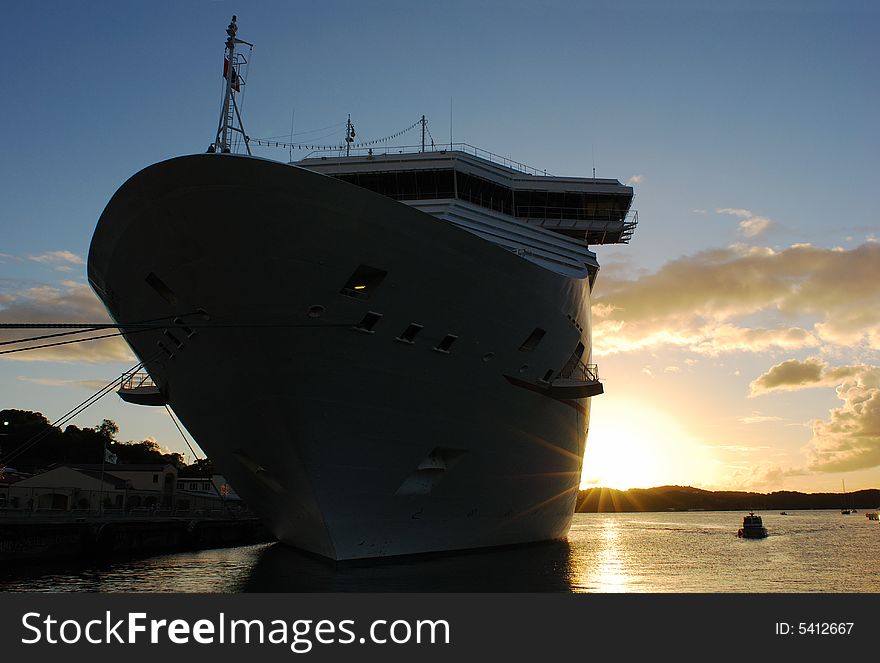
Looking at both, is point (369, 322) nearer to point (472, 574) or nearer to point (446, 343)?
point (446, 343)

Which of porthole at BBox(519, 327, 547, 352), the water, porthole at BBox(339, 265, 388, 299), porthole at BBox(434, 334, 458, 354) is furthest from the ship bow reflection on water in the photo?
porthole at BBox(339, 265, 388, 299)

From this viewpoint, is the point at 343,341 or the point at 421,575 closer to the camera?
the point at 343,341

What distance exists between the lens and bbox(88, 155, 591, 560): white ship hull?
12.0m

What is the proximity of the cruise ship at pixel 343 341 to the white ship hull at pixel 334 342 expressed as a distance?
0.11 feet

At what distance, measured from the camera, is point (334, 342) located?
12.9 metres

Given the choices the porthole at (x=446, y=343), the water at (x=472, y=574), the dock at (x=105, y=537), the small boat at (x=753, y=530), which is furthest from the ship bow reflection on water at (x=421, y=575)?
the small boat at (x=753, y=530)

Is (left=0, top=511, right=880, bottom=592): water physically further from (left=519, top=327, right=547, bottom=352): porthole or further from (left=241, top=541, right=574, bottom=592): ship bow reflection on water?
(left=519, top=327, right=547, bottom=352): porthole

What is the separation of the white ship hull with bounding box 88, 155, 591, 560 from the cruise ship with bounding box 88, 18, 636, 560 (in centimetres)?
3

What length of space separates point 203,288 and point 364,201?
3403 mm

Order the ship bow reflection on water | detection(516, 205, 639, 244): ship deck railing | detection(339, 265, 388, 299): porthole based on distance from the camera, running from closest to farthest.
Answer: detection(339, 265, 388, 299): porthole
the ship bow reflection on water
detection(516, 205, 639, 244): ship deck railing

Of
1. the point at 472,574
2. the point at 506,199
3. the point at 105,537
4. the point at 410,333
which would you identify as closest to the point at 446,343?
the point at 410,333

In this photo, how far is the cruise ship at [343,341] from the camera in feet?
39.6

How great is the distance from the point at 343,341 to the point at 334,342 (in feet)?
0.54
